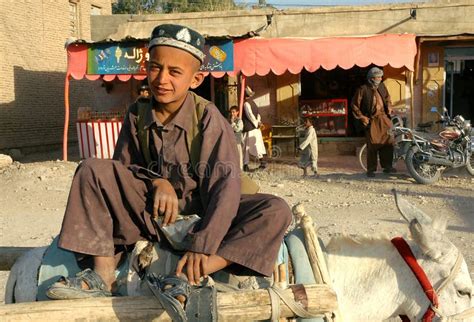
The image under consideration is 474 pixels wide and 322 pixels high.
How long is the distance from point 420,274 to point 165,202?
1028 millimetres

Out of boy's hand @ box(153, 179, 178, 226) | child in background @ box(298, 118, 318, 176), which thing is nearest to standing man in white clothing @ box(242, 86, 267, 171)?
child in background @ box(298, 118, 318, 176)

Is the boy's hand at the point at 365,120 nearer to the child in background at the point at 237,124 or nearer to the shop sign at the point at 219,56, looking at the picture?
the child in background at the point at 237,124

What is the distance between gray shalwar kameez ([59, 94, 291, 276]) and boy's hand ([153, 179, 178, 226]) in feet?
0.30

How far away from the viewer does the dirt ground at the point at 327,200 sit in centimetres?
646

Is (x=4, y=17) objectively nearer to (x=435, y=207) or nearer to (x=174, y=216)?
(x=435, y=207)

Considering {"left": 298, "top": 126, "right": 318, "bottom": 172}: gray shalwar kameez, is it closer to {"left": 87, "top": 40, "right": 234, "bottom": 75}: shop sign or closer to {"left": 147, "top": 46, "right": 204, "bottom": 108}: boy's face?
{"left": 87, "top": 40, "right": 234, "bottom": 75}: shop sign

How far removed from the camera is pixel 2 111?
16.0 metres

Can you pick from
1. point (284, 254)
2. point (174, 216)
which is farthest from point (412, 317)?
point (174, 216)

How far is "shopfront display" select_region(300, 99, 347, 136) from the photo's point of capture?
13.6m

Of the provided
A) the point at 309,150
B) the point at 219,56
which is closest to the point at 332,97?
the point at 309,150

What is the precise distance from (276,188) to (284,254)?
6809mm

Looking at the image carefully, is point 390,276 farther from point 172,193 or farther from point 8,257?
point 8,257

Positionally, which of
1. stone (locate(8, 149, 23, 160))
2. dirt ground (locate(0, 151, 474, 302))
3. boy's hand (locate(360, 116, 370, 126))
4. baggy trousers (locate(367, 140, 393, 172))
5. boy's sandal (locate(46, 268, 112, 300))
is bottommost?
dirt ground (locate(0, 151, 474, 302))

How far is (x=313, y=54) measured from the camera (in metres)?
11.4
